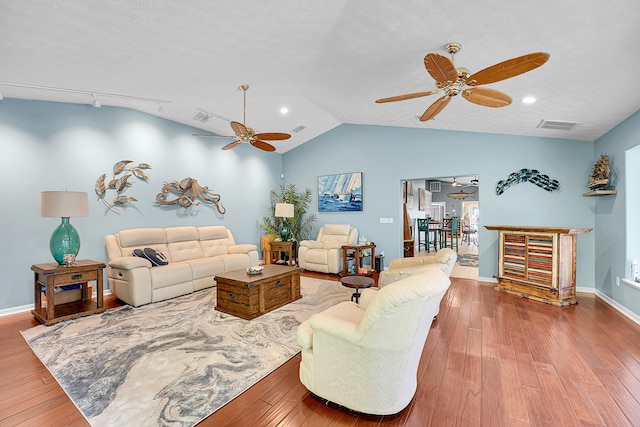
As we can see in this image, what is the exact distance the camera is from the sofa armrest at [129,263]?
3.77m

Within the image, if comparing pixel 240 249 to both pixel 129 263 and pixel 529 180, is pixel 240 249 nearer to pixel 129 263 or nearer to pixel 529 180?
pixel 129 263

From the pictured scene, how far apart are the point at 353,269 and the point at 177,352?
12.9ft

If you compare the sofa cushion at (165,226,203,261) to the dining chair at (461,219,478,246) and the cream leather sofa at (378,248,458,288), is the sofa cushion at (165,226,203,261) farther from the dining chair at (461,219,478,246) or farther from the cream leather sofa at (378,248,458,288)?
the dining chair at (461,219,478,246)

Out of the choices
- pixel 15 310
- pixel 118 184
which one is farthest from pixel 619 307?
pixel 15 310

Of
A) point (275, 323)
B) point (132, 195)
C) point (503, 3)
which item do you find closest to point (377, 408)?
point (275, 323)

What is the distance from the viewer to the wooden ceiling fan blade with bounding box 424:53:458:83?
2002 mm

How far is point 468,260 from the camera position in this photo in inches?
292

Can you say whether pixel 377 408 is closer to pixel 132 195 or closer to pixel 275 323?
pixel 275 323

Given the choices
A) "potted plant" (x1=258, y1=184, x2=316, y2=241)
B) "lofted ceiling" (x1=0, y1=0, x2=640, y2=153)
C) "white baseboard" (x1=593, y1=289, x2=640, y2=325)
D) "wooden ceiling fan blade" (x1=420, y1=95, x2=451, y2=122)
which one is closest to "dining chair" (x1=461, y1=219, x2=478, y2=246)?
"white baseboard" (x1=593, y1=289, x2=640, y2=325)

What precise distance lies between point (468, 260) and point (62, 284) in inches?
322

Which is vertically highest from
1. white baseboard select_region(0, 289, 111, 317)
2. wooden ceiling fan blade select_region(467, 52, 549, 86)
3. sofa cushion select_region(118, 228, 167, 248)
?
wooden ceiling fan blade select_region(467, 52, 549, 86)

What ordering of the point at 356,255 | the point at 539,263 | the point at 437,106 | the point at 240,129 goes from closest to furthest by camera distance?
the point at 437,106, the point at 240,129, the point at 539,263, the point at 356,255

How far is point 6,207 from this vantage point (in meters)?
3.62

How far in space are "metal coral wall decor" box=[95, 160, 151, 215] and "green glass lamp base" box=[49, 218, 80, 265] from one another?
954 millimetres
